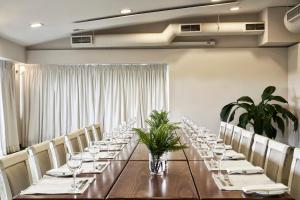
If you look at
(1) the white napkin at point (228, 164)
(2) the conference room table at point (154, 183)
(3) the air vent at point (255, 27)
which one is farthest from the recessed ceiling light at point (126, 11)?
(1) the white napkin at point (228, 164)

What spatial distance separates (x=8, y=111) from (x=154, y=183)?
16.8ft

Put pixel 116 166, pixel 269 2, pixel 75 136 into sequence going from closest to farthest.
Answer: pixel 116 166
pixel 75 136
pixel 269 2

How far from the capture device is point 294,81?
664cm

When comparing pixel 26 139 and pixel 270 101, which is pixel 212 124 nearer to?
pixel 270 101

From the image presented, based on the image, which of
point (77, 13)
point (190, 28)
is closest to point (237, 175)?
point (77, 13)

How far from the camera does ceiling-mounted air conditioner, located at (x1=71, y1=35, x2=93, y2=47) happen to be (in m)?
6.81

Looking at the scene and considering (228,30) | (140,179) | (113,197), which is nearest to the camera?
(113,197)

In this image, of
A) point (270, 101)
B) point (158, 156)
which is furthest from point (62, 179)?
point (270, 101)

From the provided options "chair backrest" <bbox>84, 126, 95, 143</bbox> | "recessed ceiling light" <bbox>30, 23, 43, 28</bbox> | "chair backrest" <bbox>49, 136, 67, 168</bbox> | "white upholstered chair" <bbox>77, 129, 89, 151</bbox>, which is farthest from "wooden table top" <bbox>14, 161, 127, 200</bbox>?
"recessed ceiling light" <bbox>30, 23, 43, 28</bbox>

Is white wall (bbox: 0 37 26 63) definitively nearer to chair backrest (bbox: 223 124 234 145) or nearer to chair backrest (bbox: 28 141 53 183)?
chair backrest (bbox: 28 141 53 183)

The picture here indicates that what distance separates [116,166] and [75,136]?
155 cm

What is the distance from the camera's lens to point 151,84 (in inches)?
290

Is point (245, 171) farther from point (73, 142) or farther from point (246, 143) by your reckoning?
point (73, 142)

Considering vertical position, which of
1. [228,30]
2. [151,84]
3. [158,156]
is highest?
[228,30]
